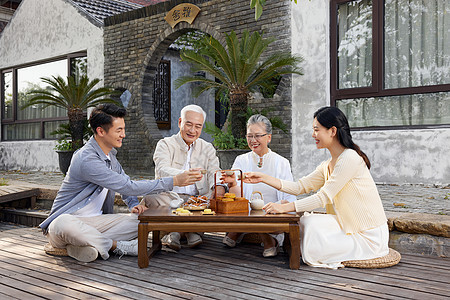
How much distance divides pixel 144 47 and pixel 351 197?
811 cm

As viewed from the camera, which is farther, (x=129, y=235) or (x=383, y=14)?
(x=383, y=14)

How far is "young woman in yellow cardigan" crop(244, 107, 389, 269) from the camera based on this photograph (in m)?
3.55

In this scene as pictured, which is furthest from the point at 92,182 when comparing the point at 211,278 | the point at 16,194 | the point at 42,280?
the point at 16,194

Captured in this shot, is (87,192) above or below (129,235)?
above

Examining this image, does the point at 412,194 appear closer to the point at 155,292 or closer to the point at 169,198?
the point at 169,198

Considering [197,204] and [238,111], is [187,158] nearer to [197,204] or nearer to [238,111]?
[197,204]

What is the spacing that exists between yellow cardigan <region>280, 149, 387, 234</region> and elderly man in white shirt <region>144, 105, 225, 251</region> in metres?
1.15

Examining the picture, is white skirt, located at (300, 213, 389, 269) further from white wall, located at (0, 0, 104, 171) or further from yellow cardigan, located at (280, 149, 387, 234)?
white wall, located at (0, 0, 104, 171)

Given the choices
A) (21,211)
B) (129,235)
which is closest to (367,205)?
(129,235)

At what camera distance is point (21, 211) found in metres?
6.27

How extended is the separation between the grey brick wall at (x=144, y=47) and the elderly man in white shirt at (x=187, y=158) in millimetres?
4484

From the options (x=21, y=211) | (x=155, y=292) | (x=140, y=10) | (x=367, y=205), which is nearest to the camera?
(x=155, y=292)

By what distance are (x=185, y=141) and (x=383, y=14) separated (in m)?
4.82

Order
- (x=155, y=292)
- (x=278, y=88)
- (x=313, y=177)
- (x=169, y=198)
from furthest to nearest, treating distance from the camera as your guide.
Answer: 1. (x=278, y=88)
2. (x=169, y=198)
3. (x=313, y=177)
4. (x=155, y=292)
